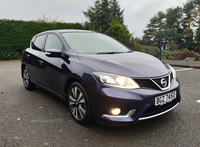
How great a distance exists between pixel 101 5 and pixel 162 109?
28453 millimetres

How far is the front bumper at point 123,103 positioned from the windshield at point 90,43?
1055mm

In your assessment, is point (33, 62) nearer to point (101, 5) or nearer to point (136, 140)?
point (136, 140)

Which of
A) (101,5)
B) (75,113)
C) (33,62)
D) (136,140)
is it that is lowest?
(136,140)

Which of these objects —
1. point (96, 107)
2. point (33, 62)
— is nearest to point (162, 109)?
point (96, 107)

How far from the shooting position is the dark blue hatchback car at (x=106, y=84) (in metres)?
2.28

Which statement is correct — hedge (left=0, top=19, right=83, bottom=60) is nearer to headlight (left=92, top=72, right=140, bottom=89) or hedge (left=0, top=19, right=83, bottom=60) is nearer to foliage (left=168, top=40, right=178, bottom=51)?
foliage (left=168, top=40, right=178, bottom=51)

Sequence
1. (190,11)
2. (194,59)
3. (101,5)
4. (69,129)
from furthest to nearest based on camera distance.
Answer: (190,11), (101,5), (194,59), (69,129)

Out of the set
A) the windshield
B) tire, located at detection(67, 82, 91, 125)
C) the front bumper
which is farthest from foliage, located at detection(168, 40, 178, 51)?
tire, located at detection(67, 82, 91, 125)

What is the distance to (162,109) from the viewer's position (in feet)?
8.17

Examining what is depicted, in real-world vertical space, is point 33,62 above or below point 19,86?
above

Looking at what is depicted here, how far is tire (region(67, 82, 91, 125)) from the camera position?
100 inches

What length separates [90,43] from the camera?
347 centimetres

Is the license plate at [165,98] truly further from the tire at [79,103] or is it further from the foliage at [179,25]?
the foliage at [179,25]

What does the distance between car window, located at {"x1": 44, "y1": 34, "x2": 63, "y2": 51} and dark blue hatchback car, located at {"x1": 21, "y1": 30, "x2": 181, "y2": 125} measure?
0.04 feet
